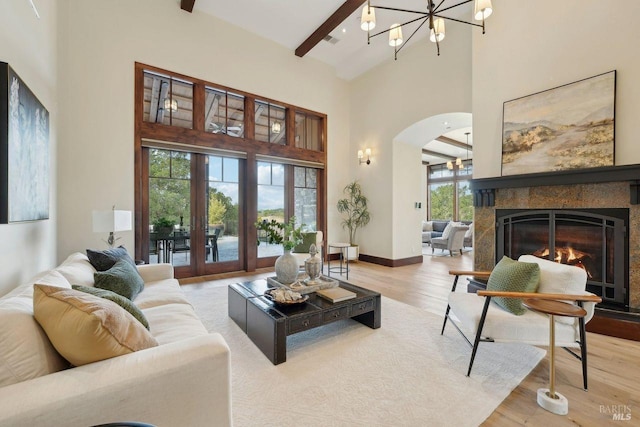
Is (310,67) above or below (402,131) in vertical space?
above

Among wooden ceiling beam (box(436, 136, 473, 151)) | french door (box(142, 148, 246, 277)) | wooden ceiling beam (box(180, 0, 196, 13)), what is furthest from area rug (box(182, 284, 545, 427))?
wooden ceiling beam (box(436, 136, 473, 151))

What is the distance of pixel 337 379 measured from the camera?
1977 millimetres

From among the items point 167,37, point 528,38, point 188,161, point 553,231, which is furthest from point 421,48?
point 188,161

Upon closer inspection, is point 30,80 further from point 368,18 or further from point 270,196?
point 270,196

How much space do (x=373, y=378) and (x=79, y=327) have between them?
1.81 metres

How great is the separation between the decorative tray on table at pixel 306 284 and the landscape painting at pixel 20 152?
7.00ft

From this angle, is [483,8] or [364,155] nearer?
[483,8]

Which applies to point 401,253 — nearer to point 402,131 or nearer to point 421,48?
point 402,131

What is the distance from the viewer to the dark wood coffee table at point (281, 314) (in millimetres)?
2186

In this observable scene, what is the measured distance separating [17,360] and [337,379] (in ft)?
5.67

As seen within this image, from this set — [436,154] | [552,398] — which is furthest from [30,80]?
[436,154]

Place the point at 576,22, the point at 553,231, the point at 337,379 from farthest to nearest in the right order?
the point at 553,231 → the point at 576,22 → the point at 337,379

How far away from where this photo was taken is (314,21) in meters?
5.05

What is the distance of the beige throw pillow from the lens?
3.53ft
